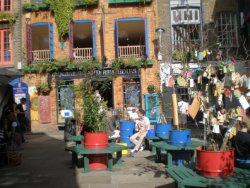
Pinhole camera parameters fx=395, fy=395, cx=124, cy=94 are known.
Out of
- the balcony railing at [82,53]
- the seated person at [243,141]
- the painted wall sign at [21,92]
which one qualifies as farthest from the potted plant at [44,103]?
the seated person at [243,141]

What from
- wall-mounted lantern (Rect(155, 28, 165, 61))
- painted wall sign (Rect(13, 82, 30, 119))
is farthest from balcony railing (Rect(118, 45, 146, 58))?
painted wall sign (Rect(13, 82, 30, 119))

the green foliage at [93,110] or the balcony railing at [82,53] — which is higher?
the balcony railing at [82,53]

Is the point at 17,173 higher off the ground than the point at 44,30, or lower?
lower

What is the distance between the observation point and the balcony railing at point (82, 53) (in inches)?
844

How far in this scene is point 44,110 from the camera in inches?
819

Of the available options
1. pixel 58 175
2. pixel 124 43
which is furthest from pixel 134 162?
pixel 124 43

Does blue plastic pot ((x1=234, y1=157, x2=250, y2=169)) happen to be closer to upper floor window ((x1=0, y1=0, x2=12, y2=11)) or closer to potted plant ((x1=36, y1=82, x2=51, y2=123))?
potted plant ((x1=36, y1=82, x2=51, y2=123))

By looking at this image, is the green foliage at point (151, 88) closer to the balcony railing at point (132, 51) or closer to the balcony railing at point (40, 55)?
the balcony railing at point (132, 51)

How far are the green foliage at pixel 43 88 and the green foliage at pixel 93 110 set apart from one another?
11.0 meters

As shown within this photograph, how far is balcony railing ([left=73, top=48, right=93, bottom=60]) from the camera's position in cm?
2145

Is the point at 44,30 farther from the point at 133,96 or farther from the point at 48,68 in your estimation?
the point at 133,96

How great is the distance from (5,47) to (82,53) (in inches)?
167

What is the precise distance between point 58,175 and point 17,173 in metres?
1.14

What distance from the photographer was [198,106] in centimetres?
606
